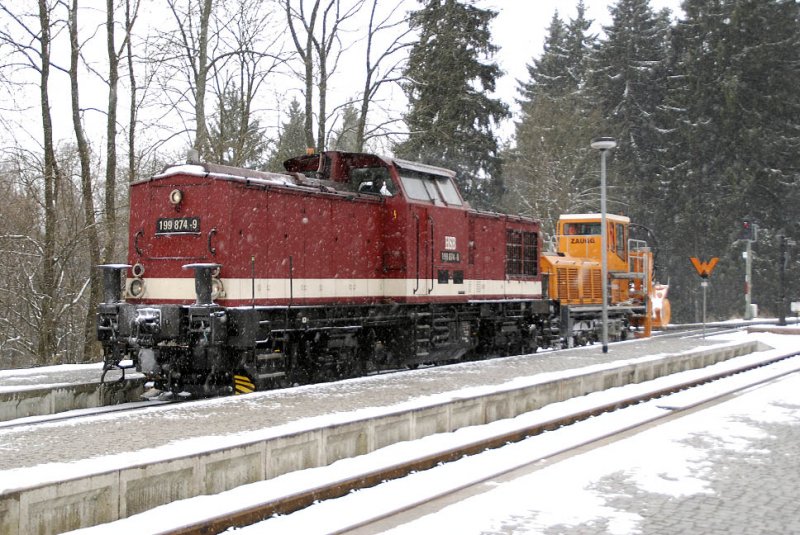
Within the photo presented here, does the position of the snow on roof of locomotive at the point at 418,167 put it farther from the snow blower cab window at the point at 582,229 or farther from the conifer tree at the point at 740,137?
the conifer tree at the point at 740,137

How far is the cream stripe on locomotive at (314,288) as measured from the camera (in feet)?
38.2

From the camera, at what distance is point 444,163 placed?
40688mm

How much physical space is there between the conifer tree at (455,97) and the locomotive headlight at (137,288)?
14418 mm

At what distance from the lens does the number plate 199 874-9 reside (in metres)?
11.8

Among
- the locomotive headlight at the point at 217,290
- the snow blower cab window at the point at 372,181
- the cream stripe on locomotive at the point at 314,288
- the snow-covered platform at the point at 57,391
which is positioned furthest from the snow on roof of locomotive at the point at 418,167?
the snow-covered platform at the point at 57,391

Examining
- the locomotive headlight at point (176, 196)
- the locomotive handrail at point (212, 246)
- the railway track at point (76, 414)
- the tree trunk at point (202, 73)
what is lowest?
the railway track at point (76, 414)

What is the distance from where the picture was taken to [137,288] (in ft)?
40.5

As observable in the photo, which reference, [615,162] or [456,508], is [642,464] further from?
[615,162]

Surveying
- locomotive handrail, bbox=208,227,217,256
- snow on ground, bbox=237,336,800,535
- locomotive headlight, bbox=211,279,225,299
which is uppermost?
locomotive handrail, bbox=208,227,217,256

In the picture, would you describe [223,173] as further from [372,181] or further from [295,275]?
[372,181]

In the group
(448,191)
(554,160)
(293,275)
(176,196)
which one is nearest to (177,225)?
(176,196)

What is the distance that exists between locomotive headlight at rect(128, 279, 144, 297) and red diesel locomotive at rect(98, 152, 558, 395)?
0.02 m

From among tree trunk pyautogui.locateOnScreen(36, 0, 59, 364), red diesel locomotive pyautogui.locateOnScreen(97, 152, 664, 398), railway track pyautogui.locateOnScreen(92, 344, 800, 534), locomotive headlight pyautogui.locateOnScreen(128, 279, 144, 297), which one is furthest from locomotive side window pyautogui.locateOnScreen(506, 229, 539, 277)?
tree trunk pyautogui.locateOnScreen(36, 0, 59, 364)

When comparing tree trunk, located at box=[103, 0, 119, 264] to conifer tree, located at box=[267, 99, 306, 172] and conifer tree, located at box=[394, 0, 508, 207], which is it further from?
conifer tree, located at box=[394, 0, 508, 207]
